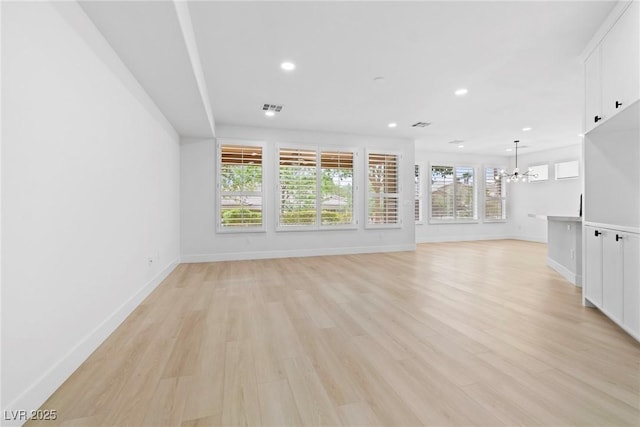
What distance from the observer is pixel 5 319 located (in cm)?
126

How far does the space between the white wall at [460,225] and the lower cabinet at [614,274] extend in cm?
557

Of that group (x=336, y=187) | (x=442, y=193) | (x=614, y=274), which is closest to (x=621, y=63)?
(x=614, y=274)

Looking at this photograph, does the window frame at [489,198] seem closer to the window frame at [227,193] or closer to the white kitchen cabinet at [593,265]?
the white kitchen cabinet at [593,265]

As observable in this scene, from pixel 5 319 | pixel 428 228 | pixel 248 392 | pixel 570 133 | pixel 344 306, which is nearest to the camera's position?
pixel 5 319

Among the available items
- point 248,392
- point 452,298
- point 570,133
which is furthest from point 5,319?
point 570,133

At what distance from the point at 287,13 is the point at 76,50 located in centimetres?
154

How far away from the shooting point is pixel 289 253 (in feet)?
19.5

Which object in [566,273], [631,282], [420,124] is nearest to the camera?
[631,282]

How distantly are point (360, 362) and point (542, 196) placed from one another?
9119 millimetres

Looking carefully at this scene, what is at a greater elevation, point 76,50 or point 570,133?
point 570,133

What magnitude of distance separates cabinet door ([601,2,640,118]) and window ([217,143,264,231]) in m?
4.87

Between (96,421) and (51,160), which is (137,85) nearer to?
(51,160)

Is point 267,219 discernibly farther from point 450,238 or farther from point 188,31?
point 450,238

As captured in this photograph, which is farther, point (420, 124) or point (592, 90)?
point (420, 124)
